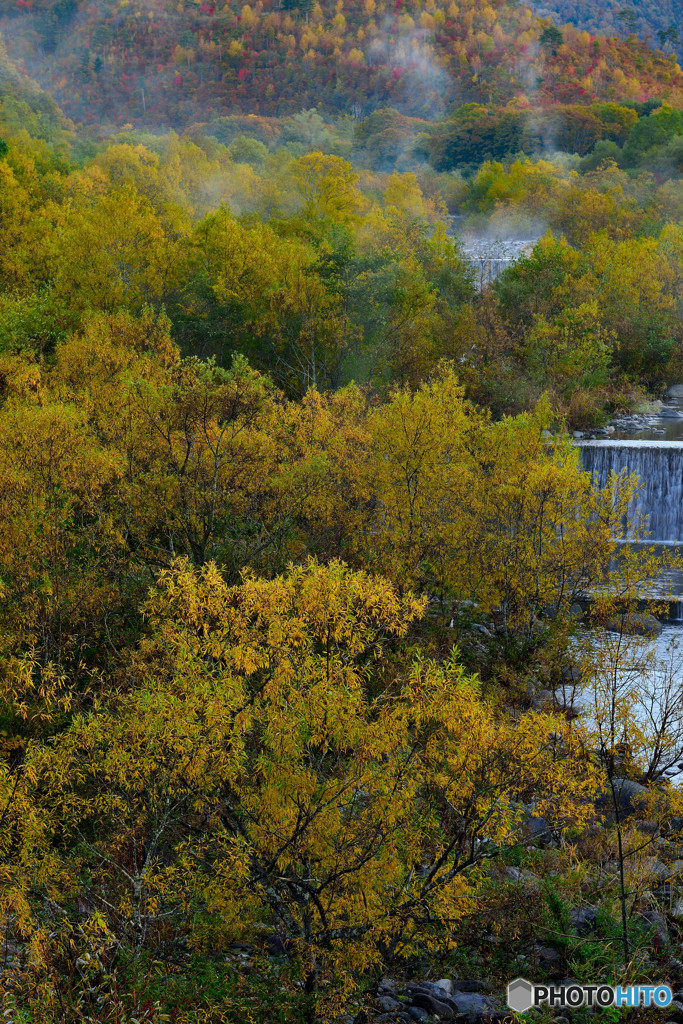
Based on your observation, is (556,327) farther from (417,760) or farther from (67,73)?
(67,73)

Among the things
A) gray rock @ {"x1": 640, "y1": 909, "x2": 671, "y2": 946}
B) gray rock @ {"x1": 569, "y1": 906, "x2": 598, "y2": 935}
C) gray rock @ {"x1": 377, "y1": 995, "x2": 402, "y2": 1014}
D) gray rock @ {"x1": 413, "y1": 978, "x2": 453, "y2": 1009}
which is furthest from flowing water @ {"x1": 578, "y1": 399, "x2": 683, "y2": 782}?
gray rock @ {"x1": 377, "y1": 995, "x2": 402, "y2": 1014}

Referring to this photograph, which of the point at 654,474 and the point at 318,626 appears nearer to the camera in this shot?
the point at 318,626

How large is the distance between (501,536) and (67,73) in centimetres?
15358

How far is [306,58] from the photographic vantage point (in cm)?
15225

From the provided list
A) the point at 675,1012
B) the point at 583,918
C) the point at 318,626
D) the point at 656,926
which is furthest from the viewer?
the point at 583,918

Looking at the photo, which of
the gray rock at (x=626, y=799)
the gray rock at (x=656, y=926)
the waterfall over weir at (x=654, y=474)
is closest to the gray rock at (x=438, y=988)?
the gray rock at (x=656, y=926)

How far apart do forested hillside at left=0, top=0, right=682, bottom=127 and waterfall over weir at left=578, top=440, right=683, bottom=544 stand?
116758 mm

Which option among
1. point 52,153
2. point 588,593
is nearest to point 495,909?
point 588,593

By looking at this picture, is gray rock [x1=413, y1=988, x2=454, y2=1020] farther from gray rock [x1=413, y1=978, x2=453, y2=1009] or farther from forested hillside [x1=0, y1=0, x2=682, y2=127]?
forested hillside [x1=0, y1=0, x2=682, y2=127]

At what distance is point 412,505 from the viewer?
65.5 feet

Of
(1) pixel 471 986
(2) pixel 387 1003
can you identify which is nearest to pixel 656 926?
(1) pixel 471 986

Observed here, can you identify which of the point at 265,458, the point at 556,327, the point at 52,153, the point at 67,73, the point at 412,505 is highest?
the point at 67,73

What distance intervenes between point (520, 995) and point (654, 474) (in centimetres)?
2234

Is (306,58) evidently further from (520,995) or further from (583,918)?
(520,995)
